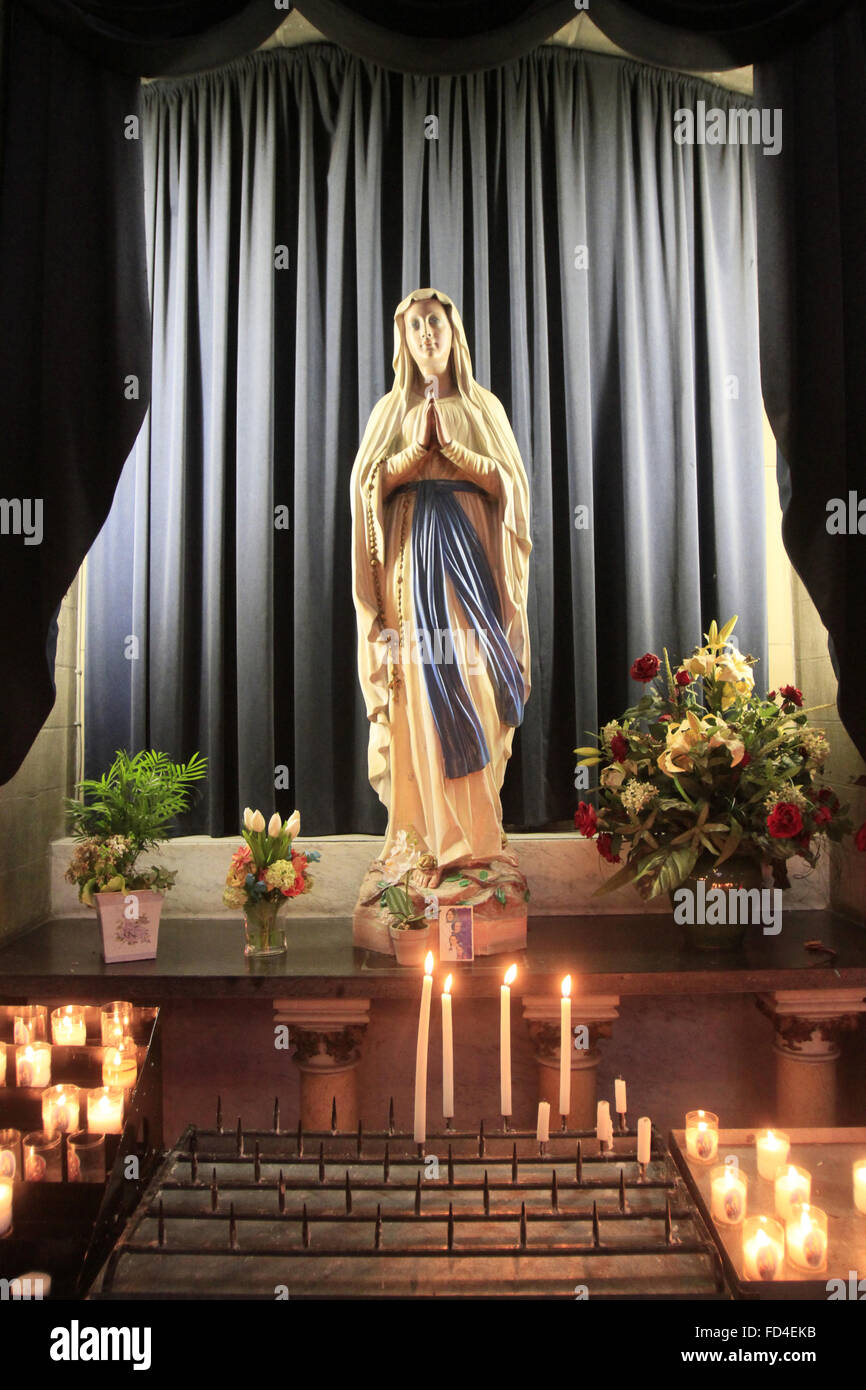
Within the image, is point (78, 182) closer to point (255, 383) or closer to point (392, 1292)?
point (255, 383)

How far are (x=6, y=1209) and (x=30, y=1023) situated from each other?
81 centimetres

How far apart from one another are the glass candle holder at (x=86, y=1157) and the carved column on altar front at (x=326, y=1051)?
2.55 ft

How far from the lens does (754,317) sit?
362cm

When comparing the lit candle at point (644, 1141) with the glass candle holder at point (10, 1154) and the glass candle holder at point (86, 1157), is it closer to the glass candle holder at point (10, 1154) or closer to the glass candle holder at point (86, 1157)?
the glass candle holder at point (86, 1157)

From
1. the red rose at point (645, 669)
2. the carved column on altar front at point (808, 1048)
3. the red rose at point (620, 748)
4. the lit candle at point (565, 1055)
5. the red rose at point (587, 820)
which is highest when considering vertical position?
the red rose at point (645, 669)

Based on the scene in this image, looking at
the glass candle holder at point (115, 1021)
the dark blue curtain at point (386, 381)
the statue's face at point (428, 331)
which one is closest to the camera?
the glass candle holder at point (115, 1021)

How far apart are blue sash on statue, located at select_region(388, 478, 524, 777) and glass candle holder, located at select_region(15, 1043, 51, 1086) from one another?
124 cm

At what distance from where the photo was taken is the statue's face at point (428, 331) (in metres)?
2.82

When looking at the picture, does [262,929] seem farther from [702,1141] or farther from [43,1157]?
[702,1141]

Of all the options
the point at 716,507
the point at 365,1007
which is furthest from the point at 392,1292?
the point at 716,507

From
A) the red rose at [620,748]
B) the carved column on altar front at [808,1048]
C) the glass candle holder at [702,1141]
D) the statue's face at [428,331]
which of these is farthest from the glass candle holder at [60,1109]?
the statue's face at [428,331]

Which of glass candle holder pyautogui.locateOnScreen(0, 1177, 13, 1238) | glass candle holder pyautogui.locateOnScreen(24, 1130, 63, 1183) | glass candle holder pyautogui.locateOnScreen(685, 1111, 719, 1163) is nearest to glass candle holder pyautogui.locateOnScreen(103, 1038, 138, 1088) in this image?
glass candle holder pyautogui.locateOnScreen(24, 1130, 63, 1183)

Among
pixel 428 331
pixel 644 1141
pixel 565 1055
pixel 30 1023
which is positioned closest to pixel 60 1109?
pixel 30 1023

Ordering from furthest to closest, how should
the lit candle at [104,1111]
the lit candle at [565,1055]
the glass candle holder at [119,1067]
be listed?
the glass candle holder at [119,1067], the lit candle at [104,1111], the lit candle at [565,1055]
